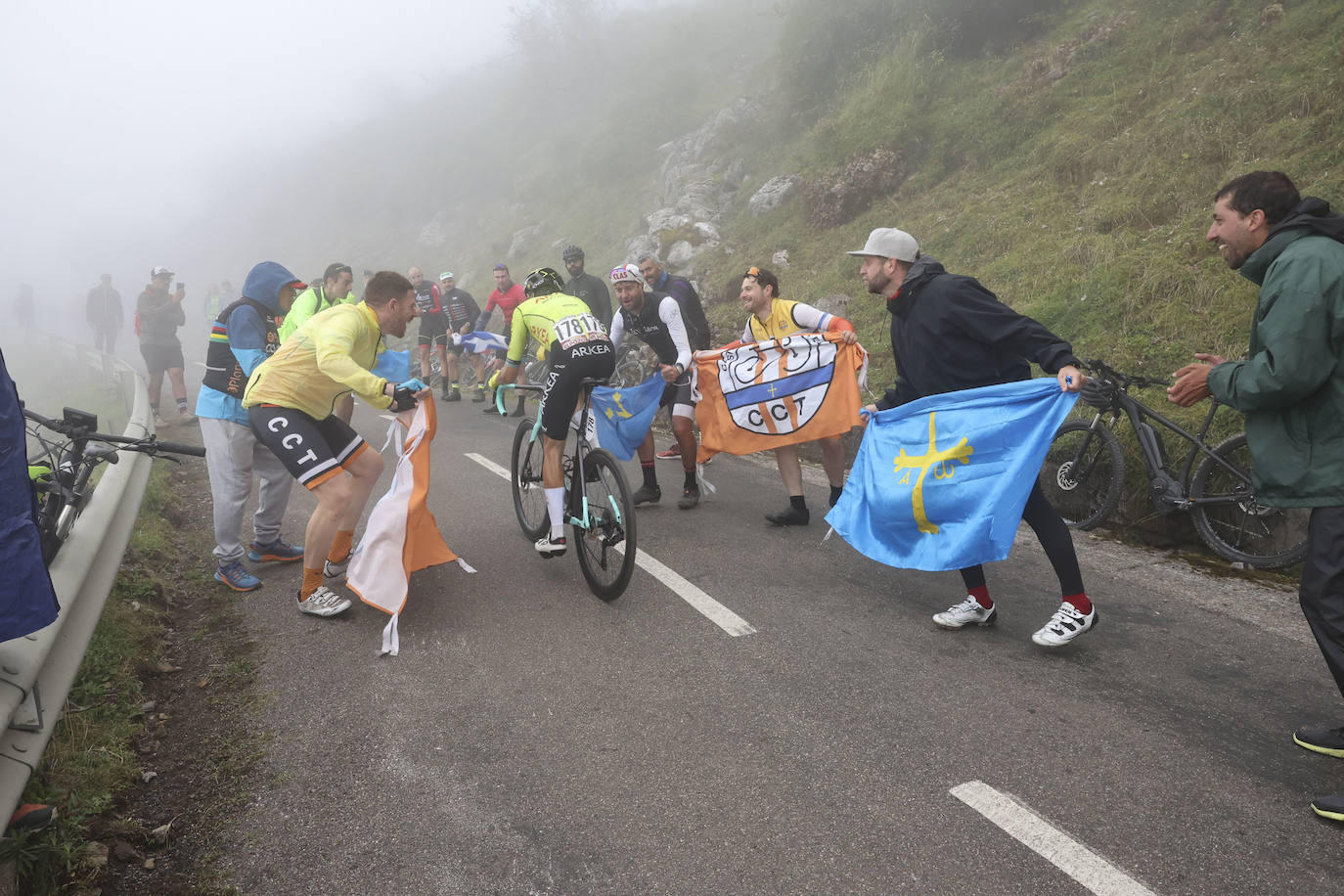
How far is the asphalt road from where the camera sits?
99.7 inches

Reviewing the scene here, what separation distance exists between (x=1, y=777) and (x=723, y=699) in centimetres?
258

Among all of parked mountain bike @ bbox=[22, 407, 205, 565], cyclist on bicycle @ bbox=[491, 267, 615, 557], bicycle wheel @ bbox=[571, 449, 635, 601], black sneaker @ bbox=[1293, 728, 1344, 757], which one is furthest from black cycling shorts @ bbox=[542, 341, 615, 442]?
black sneaker @ bbox=[1293, 728, 1344, 757]

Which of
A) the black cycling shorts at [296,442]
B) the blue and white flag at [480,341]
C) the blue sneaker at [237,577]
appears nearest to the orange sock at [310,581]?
the black cycling shorts at [296,442]

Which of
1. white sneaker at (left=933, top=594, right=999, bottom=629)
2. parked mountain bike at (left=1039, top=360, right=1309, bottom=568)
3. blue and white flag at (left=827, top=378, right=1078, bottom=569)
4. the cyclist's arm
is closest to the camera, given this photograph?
blue and white flag at (left=827, top=378, right=1078, bottom=569)

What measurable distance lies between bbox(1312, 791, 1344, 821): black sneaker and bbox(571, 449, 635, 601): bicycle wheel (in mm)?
3139

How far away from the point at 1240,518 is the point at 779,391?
11.0ft

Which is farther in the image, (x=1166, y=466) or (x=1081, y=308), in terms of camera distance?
(x=1081, y=308)

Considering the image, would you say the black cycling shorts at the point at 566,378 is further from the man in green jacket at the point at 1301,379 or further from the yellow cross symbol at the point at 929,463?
the man in green jacket at the point at 1301,379

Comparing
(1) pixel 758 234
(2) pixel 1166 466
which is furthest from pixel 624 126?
(2) pixel 1166 466

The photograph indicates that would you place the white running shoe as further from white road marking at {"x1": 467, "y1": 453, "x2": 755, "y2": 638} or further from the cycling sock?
white road marking at {"x1": 467, "y1": 453, "x2": 755, "y2": 638}

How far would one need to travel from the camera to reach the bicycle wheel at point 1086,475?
5.84 m

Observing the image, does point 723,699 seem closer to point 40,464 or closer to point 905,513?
point 905,513

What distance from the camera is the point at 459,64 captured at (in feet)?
213

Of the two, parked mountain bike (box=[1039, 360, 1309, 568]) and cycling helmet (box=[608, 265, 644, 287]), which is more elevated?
cycling helmet (box=[608, 265, 644, 287])
